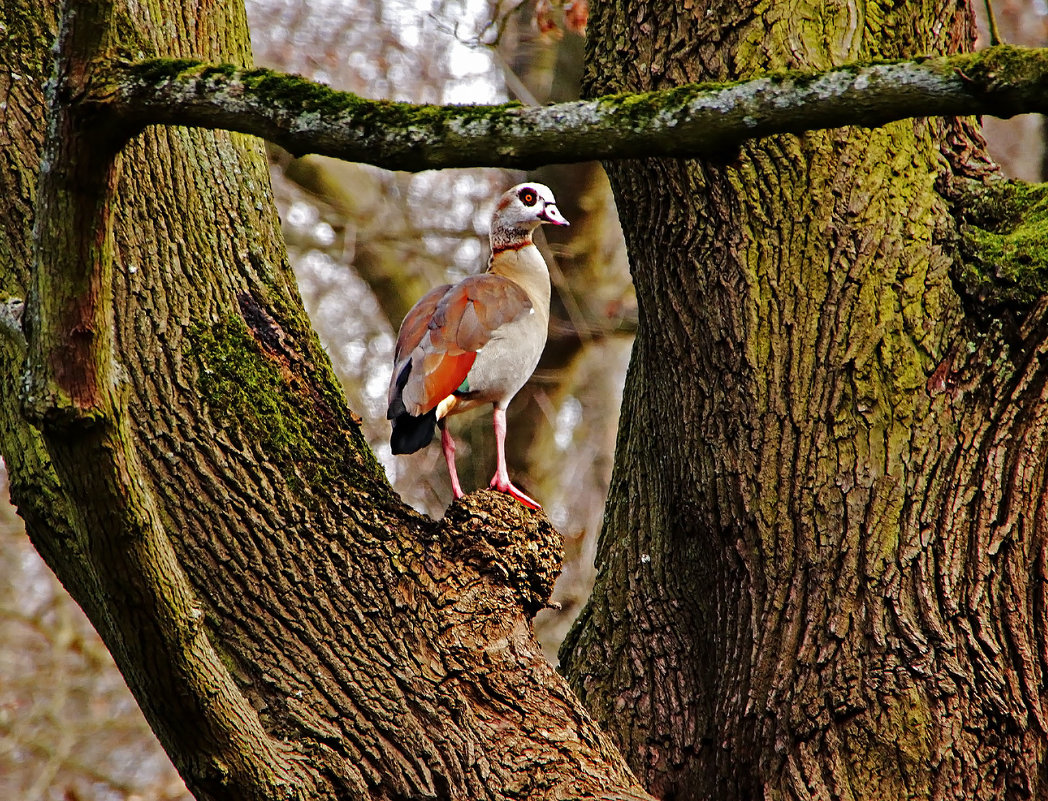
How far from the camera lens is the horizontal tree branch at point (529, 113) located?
6.72 feet

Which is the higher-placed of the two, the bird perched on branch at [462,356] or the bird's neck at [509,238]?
the bird's neck at [509,238]

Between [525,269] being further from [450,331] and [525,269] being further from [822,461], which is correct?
[822,461]

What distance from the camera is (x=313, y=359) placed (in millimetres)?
3322

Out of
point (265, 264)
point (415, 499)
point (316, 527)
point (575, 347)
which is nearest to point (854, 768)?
point (316, 527)

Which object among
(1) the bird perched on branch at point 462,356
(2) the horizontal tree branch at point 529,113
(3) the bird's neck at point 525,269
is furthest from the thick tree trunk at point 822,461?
(3) the bird's neck at point 525,269

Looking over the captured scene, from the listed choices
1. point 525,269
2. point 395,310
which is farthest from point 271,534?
point 395,310

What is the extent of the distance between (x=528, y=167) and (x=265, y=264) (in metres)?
1.40

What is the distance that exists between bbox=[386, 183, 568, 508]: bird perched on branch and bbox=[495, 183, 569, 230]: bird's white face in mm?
418

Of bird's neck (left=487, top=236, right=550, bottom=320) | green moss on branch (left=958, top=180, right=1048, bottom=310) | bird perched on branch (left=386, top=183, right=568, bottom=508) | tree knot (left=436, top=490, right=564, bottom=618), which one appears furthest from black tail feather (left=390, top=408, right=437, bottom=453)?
green moss on branch (left=958, top=180, right=1048, bottom=310)

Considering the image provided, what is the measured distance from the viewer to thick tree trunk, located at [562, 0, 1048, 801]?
3102mm

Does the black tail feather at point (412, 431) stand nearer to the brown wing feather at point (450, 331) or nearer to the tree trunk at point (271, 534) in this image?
the brown wing feather at point (450, 331)

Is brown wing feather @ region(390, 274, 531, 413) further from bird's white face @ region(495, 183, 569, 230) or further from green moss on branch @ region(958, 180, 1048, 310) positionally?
green moss on branch @ region(958, 180, 1048, 310)

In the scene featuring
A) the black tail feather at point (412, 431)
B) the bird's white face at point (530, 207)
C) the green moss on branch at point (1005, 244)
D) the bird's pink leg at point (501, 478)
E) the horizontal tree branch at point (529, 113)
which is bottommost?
the bird's pink leg at point (501, 478)

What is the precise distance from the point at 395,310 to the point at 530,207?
3.80 metres
